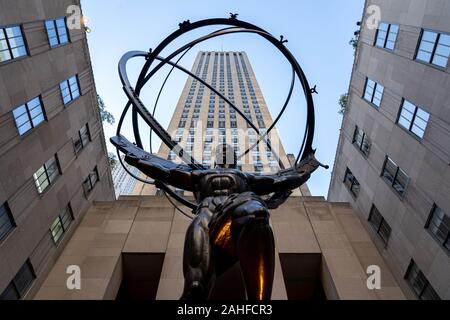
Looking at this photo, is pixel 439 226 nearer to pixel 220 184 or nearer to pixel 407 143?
pixel 407 143

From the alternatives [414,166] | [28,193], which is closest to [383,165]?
[414,166]

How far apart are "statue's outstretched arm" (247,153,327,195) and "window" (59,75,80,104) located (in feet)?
38.2

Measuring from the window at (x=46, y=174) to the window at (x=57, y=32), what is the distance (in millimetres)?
5170

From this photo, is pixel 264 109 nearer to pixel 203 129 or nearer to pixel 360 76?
pixel 203 129

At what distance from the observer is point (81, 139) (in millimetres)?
15711

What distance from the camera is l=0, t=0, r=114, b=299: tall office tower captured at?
33.1 feet

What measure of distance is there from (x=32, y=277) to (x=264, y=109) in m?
39.7

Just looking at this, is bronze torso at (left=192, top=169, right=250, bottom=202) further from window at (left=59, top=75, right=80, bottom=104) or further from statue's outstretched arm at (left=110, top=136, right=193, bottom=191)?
window at (left=59, top=75, right=80, bottom=104)

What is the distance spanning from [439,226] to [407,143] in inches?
141

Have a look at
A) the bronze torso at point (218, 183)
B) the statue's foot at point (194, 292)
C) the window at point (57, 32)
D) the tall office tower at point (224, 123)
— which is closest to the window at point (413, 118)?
the bronze torso at point (218, 183)

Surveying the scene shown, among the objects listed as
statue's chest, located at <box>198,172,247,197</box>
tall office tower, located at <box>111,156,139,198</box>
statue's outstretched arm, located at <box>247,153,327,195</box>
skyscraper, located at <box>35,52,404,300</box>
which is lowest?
tall office tower, located at <box>111,156,139,198</box>

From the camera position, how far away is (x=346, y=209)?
15234 millimetres

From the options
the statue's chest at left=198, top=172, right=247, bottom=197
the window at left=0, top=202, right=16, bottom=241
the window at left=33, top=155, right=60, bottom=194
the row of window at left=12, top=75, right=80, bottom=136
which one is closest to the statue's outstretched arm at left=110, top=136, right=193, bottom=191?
the statue's chest at left=198, top=172, right=247, bottom=197

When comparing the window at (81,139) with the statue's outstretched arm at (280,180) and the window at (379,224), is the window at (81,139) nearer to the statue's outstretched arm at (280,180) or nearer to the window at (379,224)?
the statue's outstretched arm at (280,180)
